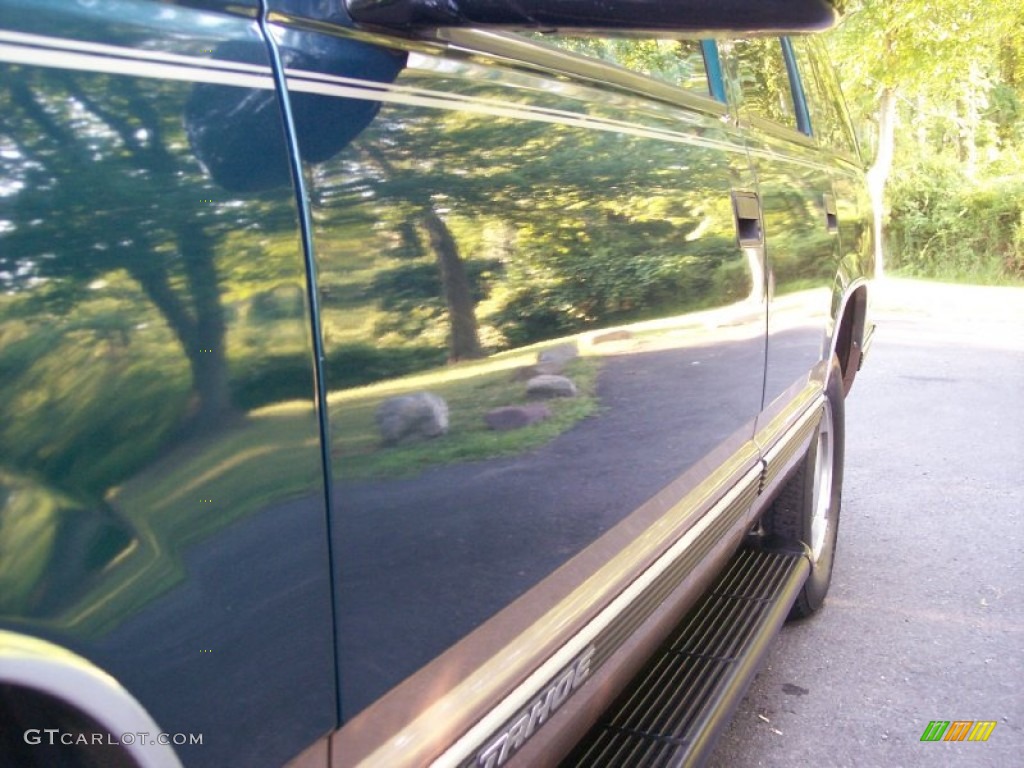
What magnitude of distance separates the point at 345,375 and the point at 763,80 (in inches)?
98.8

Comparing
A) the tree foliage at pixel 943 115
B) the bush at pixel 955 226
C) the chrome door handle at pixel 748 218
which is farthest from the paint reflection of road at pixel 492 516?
the bush at pixel 955 226

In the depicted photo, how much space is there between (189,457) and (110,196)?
26 cm

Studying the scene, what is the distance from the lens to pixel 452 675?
1345mm

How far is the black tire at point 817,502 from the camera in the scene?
348cm

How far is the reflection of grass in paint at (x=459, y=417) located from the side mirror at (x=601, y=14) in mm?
451

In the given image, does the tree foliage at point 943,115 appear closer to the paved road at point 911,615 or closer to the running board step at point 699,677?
the paved road at point 911,615

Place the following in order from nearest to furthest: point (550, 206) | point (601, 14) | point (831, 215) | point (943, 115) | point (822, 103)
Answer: point (601, 14)
point (550, 206)
point (831, 215)
point (822, 103)
point (943, 115)

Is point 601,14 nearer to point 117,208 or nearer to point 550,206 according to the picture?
point 550,206

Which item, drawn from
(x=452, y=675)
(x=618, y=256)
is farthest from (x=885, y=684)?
(x=452, y=675)

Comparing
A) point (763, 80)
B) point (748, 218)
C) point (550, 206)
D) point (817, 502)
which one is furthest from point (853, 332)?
point (550, 206)

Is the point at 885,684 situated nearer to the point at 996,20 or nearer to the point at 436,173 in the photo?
the point at 436,173

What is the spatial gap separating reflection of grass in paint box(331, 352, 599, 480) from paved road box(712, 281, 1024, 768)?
181 cm

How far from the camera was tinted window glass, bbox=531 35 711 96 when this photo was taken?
6.26 feet

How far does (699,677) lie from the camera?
95.2 inches
